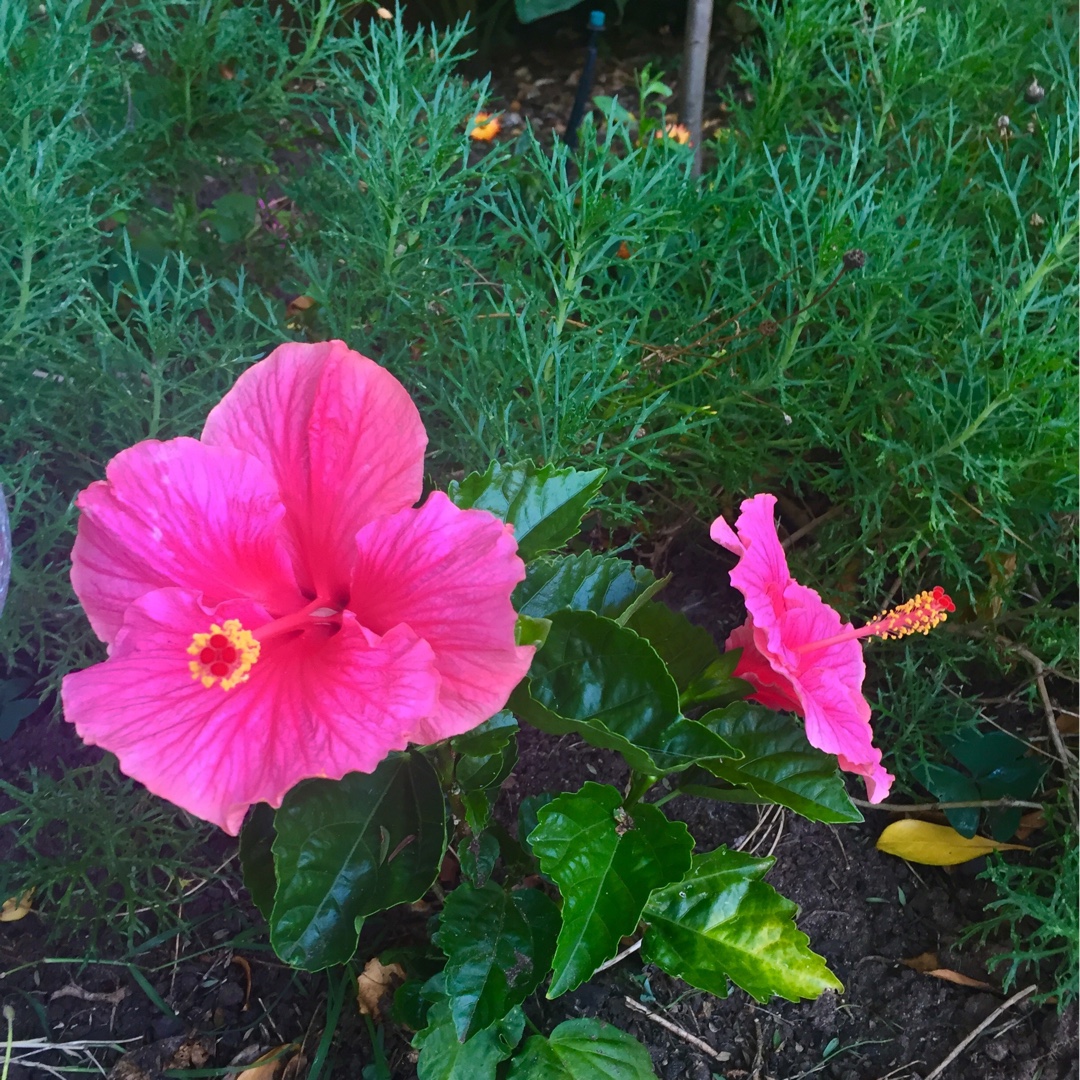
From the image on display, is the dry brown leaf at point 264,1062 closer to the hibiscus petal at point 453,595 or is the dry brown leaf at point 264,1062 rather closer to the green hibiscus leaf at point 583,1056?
the green hibiscus leaf at point 583,1056

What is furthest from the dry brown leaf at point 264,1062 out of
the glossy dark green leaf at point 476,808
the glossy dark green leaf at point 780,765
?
the glossy dark green leaf at point 780,765

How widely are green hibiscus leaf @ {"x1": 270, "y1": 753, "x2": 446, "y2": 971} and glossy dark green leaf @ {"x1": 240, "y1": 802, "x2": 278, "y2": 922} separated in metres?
0.06

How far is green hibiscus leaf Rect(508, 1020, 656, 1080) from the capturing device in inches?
36.9

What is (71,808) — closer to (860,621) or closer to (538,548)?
(538,548)

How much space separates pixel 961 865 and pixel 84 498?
1.29 meters

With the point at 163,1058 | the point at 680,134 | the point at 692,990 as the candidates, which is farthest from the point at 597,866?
the point at 680,134

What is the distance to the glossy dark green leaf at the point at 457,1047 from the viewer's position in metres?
0.89

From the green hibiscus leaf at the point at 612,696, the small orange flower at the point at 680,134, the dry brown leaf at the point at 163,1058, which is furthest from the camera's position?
the small orange flower at the point at 680,134

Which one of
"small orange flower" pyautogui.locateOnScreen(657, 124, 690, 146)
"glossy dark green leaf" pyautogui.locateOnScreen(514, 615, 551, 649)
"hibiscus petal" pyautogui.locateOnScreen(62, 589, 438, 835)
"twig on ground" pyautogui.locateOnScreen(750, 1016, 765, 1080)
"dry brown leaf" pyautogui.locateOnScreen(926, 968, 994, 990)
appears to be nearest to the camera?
"hibiscus petal" pyautogui.locateOnScreen(62, 589, 438, 835)

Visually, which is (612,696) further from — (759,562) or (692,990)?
(692,990)

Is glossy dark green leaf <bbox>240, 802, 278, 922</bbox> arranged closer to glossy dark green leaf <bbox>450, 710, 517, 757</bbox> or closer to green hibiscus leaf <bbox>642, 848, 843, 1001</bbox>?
glossy dark green leaf <bbox>450, 710, 517, 757</bbox>

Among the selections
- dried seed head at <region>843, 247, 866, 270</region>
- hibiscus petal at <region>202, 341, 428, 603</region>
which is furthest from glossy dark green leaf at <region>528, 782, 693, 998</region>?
dried seed head at <region>843, 247, 866, 270</region>

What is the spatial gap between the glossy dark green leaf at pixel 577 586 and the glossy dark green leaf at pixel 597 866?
0.58 feet

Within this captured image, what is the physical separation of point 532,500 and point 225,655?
0.34 meters
